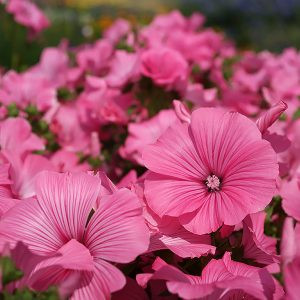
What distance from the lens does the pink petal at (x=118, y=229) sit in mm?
744

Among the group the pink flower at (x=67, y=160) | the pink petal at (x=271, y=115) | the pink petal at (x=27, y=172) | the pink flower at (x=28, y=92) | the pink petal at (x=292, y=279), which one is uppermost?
the pink petal at (x=271, y=115)

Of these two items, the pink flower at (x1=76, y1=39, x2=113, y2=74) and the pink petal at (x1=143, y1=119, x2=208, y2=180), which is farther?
the pink flower at (x1=76, y1=39, x2=113, y2=74)

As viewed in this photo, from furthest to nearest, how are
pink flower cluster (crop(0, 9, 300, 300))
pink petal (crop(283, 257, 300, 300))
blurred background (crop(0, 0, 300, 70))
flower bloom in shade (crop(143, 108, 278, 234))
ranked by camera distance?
blurred background (crop(0, 0, 300, 70)) < flower bloom in shade (crop(143, 108, 278, 234)) < pink flower cluster (crop(0, 9, 300, 300)) < pink petal (crop(283, 257, 300, 300))

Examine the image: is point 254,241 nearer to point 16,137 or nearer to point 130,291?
point 130,291

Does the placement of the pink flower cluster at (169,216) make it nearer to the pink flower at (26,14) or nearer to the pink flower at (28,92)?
the pink flower at (28,92)

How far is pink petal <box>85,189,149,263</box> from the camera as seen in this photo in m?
0.74

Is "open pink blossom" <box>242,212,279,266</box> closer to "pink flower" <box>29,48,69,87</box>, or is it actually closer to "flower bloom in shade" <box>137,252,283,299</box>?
"flower bloom in shade" <box>137,252,283,299</box>

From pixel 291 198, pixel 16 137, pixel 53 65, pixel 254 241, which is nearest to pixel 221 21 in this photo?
pixel 53 65

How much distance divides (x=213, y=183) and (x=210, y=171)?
4 cm

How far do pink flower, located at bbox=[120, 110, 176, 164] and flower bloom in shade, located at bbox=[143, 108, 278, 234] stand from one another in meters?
0.44

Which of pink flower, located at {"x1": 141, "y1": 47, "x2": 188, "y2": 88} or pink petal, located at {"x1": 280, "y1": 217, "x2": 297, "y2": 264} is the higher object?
pink petal, located at {"x1": 280, "y1": 217, "x2": 297, "y2": 264}

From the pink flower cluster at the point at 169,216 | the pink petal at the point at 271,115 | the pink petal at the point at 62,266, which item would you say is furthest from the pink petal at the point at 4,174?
the pink petal at the point at 271,115

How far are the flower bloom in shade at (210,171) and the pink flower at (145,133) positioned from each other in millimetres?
442

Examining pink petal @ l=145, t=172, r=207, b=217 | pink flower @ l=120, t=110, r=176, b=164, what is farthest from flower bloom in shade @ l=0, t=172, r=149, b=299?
pink flower @ l=120, t=110, r=176, b=164
